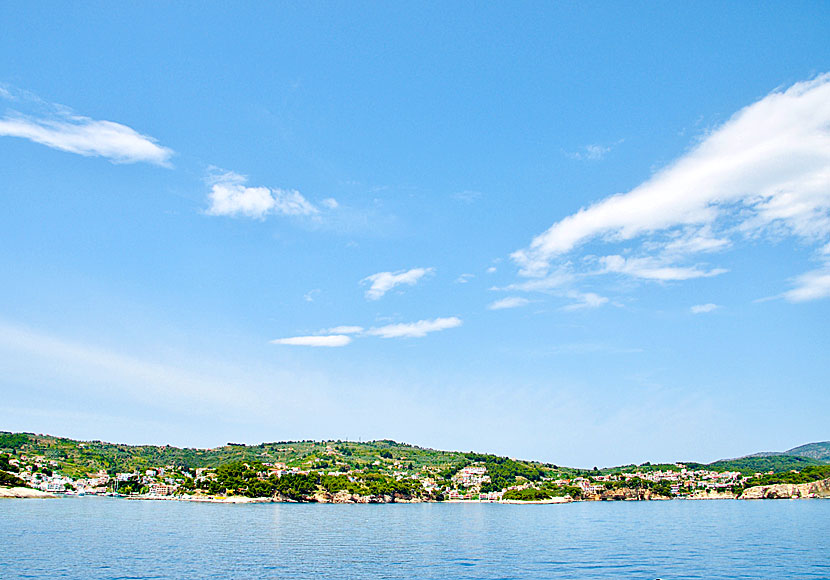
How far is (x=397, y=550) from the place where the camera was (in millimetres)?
62562

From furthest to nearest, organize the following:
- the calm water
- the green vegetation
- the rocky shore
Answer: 1. the green vegetation
2. the rocky shore
3. the calm water

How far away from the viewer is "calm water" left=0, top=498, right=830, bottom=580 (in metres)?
48.3

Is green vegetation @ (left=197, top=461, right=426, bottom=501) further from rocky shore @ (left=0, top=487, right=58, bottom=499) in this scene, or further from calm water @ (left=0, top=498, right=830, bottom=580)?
calm water @ (left=0, top=498, right=830, bottom=580)

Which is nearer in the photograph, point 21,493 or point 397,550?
point 397,550

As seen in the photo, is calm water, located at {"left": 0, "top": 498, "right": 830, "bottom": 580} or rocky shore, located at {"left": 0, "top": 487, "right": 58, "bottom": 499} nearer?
calm water, located at {"left": 0, "top": 498, "right": 830, "bottom": 580}

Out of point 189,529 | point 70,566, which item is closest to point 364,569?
point 70,566

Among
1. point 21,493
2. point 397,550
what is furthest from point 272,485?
point 397,550

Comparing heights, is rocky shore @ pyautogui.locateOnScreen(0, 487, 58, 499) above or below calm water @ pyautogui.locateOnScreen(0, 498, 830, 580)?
below

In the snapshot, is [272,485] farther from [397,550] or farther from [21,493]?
[397,550]

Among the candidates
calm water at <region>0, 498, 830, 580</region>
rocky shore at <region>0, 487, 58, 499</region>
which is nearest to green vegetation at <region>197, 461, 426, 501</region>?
rocky shore at <region>0, 487, 58, 499</region>

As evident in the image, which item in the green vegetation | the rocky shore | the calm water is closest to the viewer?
the calm water

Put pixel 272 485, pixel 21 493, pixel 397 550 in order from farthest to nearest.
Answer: pixel 272 485 → pixel 21 493 → pixel 397 550

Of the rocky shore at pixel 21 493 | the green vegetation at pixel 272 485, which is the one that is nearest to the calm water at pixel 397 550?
the rocky shore at pixel 21 493

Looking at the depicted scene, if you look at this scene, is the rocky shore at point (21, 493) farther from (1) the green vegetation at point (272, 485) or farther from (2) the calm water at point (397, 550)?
(2) the calm water at point (397, 550)
